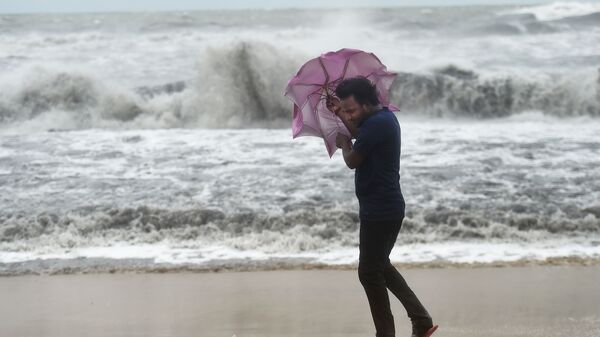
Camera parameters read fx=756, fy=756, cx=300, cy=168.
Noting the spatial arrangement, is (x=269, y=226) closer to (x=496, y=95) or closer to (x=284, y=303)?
(x=284, y=303)

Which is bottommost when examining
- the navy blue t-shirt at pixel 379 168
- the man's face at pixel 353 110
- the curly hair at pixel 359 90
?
the navy blue t-shirt at pixel 379 168

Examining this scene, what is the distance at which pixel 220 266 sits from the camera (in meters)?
6.20

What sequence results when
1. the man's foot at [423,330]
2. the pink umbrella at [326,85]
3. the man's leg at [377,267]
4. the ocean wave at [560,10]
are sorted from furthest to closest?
1. the ocean wave at [560,10]
2. the man's foot at [423,330]
3. the pink umbrella at [326,85]
4. the man's leg at [377,267]

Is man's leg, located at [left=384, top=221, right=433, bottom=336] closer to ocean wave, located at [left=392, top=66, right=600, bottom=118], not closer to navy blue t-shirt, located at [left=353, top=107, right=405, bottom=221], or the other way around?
navy blue t-shirt, located at [left=353, top=107, right=405, bottom=221]

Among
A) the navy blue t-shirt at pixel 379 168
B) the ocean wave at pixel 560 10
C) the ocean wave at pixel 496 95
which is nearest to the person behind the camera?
the navy blue t-shirt at pixel 379 168

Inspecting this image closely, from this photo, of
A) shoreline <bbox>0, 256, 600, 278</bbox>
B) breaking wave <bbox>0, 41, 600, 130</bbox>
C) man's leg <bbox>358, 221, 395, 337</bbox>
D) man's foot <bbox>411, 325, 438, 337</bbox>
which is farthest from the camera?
breaking wave <bbox>0, 41, 600, 130</bbox>

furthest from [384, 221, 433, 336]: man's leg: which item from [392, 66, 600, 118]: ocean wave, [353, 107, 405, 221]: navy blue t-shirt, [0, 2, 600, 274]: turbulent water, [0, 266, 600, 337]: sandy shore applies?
[392, 66, 600, 118]: ocean wave

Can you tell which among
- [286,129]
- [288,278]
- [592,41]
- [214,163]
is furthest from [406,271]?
[592,41]

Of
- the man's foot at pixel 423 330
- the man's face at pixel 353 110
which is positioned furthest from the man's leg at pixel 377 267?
the man's face at pixel 353 110

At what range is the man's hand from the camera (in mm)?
3723

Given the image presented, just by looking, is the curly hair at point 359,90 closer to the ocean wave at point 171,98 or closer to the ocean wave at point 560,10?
the ocean wave at point 171,98

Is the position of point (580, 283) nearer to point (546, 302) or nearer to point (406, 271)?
point (546, 302)

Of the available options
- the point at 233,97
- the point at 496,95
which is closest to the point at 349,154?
the point at 233,97

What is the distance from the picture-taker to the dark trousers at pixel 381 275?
368cm
